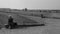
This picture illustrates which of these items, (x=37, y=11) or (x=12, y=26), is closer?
(x=12, y=26)

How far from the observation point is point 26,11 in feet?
36.5

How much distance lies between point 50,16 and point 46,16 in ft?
1.98

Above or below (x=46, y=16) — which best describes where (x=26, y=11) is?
above

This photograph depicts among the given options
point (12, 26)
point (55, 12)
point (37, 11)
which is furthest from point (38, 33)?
point (55, 12)

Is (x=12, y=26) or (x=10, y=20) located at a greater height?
(x=10, y=20)

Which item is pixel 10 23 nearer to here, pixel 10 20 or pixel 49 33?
pixel 10 20

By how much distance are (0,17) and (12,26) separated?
309 cm

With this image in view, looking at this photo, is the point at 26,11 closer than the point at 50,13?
Yes

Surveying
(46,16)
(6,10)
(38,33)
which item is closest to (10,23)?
(38,33)

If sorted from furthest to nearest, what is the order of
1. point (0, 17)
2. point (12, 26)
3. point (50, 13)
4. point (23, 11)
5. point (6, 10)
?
point (50, 13) < point (23, 11) < point (6, 10) < point (0, 17) < point (12, 26)

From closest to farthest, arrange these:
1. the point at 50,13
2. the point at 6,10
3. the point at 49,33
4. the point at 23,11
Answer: the point at 49,33 < the point at 6,10 < the point at 23,11 < the point at 50,13

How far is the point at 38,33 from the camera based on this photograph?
4.38m

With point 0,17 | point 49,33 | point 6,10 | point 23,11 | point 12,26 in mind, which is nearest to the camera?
point 49,33

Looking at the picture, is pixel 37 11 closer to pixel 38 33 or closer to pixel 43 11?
pixel 43 11
